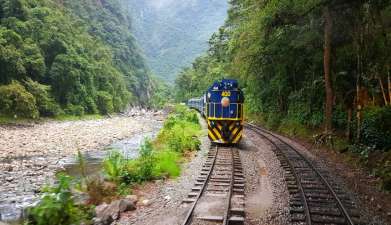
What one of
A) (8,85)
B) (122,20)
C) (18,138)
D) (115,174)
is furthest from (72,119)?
(122,20)

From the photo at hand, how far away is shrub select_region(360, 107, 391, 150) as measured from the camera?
566 inches

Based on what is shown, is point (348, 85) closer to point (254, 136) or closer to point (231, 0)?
point (254, 136)

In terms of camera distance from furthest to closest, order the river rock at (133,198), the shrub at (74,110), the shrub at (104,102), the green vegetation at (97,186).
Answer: the shrub at (104,102)
the shrub at (74,110)
the river rock at (133,198)
the green vegetation at (97,186)

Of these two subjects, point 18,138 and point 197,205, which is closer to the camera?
point 197,205

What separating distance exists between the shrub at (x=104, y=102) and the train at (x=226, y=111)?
203 feet

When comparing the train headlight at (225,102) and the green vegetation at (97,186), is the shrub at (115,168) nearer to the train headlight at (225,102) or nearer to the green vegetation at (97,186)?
the green vegetation at (97,186)

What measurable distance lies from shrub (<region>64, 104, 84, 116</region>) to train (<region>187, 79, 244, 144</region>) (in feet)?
162

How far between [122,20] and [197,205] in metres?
158

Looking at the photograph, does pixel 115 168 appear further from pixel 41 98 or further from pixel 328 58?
pixel 41 98

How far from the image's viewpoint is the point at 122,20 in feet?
520

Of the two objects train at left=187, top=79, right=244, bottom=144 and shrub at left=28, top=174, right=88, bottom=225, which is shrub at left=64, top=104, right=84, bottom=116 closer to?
train at left=187, top=79, right=244, bottom=144

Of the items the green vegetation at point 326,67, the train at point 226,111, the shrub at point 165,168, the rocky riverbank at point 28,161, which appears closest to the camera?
the shrub at point 165,168

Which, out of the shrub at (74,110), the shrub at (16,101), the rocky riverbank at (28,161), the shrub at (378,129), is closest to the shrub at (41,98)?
the shrub at (16,101)

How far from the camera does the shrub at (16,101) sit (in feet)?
150
